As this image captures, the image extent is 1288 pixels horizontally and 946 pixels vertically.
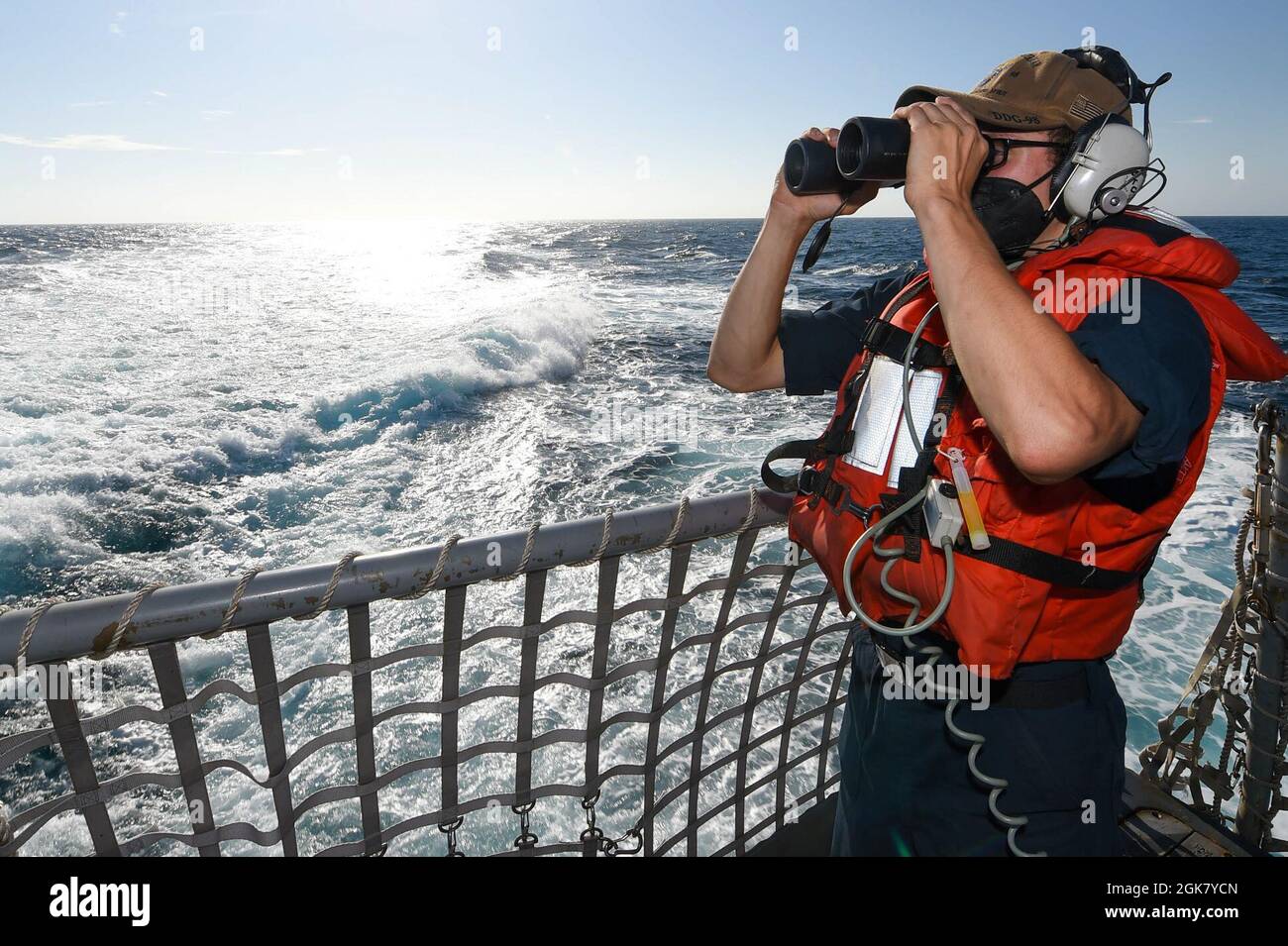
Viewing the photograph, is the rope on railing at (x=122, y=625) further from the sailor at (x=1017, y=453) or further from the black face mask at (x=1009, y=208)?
the black face mask at (x=1009, y=208)

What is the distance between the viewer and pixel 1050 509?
1.11 metres

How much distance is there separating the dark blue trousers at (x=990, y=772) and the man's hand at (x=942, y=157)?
788 mm

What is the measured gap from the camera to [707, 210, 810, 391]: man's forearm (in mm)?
1626

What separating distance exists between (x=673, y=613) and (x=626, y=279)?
26479 millimetres

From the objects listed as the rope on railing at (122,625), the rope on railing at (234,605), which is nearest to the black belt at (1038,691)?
the rope on railing at (234,605)

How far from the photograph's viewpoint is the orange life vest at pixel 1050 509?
1.04 m

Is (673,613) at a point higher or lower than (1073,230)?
lower

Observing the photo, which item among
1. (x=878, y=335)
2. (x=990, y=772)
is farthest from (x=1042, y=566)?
(x=878, y=335)

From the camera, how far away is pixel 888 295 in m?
1.75

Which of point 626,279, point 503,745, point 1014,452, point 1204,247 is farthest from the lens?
point 626,279

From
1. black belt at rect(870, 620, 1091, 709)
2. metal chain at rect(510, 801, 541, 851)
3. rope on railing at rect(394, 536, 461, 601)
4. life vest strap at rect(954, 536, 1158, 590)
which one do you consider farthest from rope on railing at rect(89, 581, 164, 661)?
black belt at rect(870, 620, 1091, 709)

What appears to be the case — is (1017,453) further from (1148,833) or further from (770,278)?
(1148,833)
